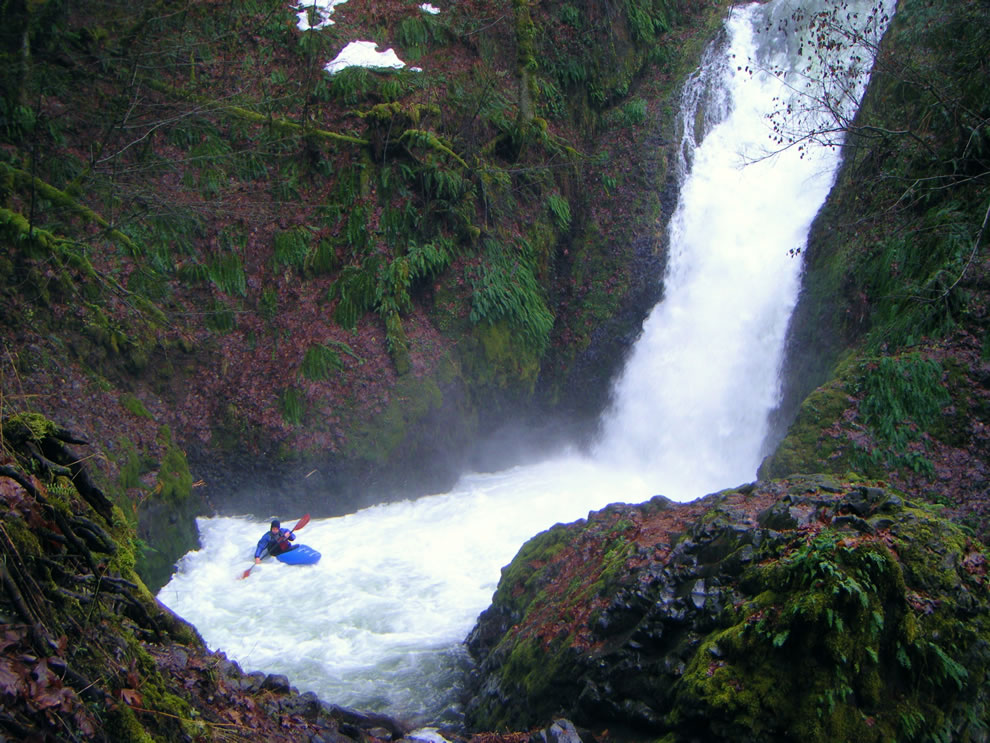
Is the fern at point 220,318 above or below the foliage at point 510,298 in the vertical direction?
below

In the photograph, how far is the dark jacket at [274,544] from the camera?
961cm

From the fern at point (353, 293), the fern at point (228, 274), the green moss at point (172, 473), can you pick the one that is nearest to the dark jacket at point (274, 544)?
the green moss at point (172, 473)

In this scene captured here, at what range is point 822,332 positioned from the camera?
34.3ft

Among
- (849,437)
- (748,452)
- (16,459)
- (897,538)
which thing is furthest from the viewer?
(748,452)

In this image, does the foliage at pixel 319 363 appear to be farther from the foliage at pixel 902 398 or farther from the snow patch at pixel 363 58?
the foliage at pixel 902 398

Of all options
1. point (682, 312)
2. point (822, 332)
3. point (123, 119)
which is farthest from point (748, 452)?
point (123, 119)

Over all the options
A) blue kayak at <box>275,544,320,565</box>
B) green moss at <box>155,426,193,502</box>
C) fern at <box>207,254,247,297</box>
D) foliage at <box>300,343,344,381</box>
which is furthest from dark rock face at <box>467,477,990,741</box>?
fern at <box>207,254,247,297</box>

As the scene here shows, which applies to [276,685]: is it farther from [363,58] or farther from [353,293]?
[363,58]

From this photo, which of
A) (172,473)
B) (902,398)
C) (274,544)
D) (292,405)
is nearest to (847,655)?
(902,398)

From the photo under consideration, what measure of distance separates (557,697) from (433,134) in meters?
10.7

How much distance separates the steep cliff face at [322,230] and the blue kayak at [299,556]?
1.81 metres

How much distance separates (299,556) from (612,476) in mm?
6256

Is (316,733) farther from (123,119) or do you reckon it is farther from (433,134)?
(433,134)

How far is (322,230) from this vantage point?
12.2 metres
